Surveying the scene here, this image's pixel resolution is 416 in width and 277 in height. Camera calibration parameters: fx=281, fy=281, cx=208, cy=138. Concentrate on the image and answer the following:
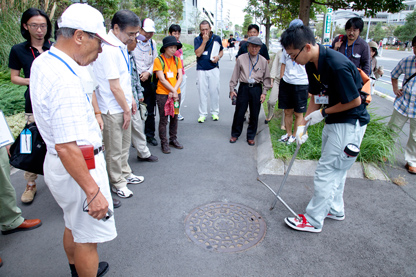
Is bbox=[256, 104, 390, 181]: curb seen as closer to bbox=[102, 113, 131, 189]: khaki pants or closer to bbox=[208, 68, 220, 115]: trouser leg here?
bbox=[102, 113, 131, 189]: khaki pants

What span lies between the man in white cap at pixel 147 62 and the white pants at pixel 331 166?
10.6 feet

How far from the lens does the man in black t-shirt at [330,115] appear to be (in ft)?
8.07

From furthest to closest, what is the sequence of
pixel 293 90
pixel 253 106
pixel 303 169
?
pixel 253 106 < pixel 293 90 < pixel 303 169

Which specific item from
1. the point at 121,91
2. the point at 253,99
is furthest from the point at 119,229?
the point at 253,99

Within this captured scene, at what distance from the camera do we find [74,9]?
159 cm

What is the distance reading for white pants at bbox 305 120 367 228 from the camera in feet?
8.86

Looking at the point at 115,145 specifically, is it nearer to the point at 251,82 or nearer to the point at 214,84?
the point at 251,82

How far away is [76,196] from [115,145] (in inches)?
67.1

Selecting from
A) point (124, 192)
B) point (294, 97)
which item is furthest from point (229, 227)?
point (294, 97)

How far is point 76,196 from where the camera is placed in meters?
1.76

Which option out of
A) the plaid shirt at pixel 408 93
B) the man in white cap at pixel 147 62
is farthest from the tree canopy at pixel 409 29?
the man in white cap at pixel 147 62

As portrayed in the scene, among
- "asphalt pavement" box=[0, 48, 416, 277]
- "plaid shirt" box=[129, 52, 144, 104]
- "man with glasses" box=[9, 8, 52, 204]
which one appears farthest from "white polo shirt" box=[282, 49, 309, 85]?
"man with glasses" box=[9, 8, 52, 204]

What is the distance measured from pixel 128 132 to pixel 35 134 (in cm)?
152

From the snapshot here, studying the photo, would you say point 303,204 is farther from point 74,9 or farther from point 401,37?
point 401,37
